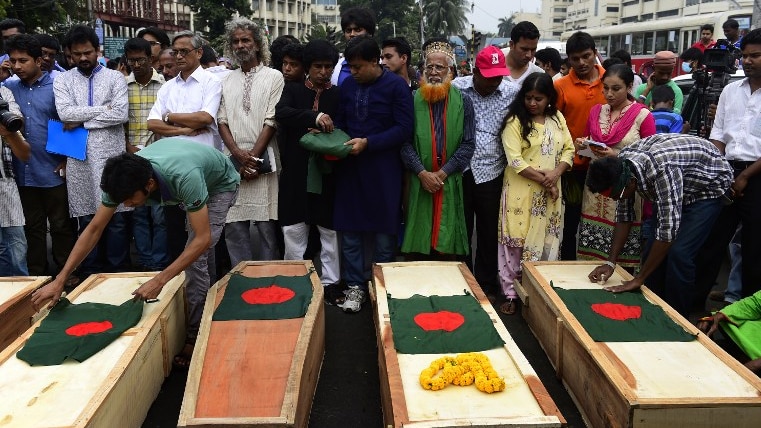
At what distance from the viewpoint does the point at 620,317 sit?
3.18 m

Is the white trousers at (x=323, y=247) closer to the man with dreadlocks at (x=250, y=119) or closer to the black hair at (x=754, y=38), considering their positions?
the man with dreadlocks at (x=250, y=119)

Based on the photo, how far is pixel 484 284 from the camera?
14.7 ft

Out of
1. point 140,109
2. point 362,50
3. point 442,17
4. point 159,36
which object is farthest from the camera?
point 442,17

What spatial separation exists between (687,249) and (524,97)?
4.51ft

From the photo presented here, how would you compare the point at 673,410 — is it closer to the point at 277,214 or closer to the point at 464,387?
the point at 464,387

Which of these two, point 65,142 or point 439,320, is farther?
point 65,142

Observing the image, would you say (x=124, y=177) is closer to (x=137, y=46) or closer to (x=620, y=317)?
(x=137, y=46)

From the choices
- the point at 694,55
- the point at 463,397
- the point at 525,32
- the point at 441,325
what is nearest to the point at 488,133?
the point at 525,32

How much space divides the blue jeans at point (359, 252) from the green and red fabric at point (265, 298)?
664 millimetres

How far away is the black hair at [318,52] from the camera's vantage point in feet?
13.2

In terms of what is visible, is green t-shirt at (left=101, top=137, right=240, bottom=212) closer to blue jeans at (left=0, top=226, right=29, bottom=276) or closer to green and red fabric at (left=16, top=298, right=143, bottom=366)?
green and red fabric at (left=16, top=298, right=143, bottom=366)

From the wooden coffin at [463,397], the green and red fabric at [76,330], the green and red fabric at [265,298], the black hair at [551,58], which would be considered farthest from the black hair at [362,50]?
the black hair at [551,58]

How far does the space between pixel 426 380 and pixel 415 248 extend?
1819 millimetres

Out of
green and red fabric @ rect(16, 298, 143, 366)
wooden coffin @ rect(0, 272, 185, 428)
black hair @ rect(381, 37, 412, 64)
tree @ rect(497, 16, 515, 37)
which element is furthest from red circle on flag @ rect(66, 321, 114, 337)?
tree @ rect(497, 16, 515, 37)
